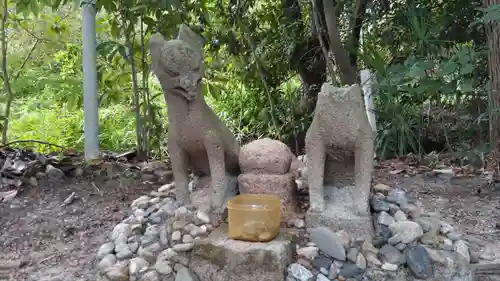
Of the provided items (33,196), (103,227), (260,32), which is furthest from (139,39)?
(103,227)

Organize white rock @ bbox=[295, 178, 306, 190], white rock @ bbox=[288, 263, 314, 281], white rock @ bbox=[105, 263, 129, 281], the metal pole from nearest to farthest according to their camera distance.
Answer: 1. white rock @ bbox=[288, 263, 314, 281]
2. white rock @ bbox=[105, 263, 129, 281]
3. white rock @ bbox=[295, 178, 306, 190]
4. the metal pole

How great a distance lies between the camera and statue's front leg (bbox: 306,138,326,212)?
178 cm

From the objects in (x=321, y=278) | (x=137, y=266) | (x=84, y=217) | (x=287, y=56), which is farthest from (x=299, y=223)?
(x=287, y=56)

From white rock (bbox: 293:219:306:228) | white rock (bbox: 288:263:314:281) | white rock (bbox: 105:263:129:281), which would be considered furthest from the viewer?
white rock (bbox: 293:219:306:228)

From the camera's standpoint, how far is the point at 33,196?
2588mm

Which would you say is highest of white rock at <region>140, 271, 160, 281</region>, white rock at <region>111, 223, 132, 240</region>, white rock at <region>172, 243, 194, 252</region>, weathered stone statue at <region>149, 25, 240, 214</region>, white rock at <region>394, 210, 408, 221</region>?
weathered stone statue at <region>149, 25, 240, 214</region>

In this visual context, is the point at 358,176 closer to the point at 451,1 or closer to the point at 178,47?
the point at 178,47

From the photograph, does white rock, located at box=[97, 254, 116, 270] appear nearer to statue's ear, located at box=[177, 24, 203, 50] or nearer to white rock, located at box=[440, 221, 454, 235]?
statue's ear, located at box=[177, 24, 203, 50]

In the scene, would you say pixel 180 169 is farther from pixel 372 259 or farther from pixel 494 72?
pixel 494 72

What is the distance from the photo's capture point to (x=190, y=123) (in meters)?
1.84

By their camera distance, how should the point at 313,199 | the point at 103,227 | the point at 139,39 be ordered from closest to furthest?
1. the point at 313,199
2. the point at 103,227
3. the point at 139,39

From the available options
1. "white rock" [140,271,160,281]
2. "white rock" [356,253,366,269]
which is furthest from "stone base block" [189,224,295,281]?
"white rock" [356,253,366,269]

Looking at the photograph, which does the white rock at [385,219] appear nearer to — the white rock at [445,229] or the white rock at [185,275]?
the white rock at [445,229]

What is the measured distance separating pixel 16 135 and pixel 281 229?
361 cm
